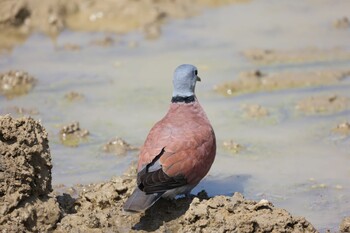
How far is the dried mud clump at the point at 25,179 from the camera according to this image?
18.2 feet

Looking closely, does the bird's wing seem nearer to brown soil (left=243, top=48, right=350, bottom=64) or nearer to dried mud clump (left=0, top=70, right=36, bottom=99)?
dried mud clump (left=0, top=70, right=36, bottom=99)

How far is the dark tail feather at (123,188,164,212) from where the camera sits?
5582mm

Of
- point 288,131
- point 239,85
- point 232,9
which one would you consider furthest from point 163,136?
point 232,9

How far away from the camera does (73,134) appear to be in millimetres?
8039

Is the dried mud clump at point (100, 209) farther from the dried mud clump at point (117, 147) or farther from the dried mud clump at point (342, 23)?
the dried mud clump at point (342, 23)

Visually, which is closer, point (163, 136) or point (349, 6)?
point (163, 136)

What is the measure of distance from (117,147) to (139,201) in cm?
208

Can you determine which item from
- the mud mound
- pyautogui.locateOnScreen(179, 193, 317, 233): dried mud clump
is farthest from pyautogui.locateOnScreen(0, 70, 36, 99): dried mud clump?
pyautogui.locateOnScreen(179, 193, 317, 233): dried mud clump

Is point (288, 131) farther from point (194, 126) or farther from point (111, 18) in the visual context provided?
point (111, 18)

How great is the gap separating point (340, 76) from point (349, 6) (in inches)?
111

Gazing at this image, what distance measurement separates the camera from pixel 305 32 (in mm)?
11062

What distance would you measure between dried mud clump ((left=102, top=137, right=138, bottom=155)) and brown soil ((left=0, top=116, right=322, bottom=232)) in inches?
60.8

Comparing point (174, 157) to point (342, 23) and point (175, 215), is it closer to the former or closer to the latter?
point (175, 215)

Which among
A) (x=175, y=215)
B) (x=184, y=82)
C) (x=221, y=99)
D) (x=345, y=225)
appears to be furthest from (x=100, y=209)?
(x=221, y=99)
